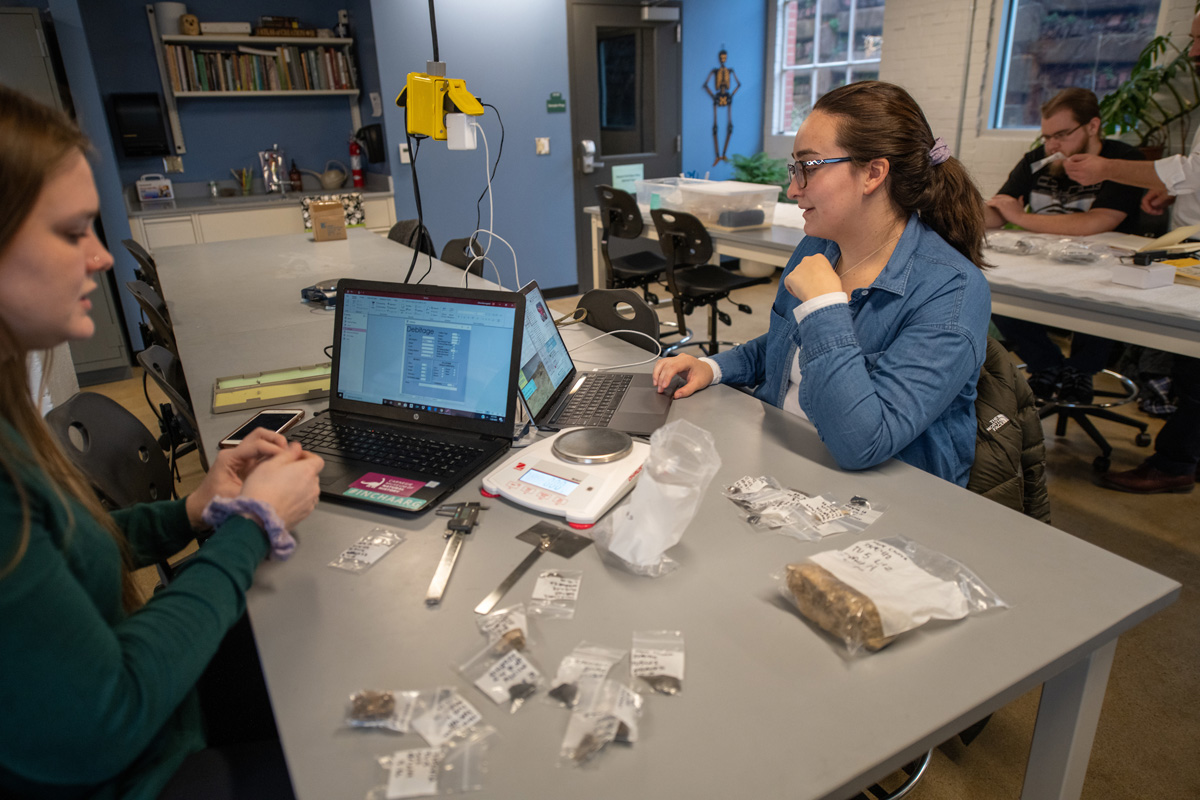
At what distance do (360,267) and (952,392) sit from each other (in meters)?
2.54

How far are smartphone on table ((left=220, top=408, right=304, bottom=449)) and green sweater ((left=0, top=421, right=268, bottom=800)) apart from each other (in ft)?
1.97

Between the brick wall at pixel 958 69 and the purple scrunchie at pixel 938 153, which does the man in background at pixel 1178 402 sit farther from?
the brick wall at pixel 958 69

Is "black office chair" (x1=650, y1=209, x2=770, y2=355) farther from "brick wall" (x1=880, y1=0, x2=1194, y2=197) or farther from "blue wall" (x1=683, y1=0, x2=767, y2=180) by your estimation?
"blue wall" (x1=683, y1=0, x2=767, y2=180)

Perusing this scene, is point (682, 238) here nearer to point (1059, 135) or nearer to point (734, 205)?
point (734, 205)

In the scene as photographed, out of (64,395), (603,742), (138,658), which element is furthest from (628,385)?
(64,395)

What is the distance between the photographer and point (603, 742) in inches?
27.3

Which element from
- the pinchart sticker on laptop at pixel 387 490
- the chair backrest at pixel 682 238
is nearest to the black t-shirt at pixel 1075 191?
the chair backrest at pixel 682 238

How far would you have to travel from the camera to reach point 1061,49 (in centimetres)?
473

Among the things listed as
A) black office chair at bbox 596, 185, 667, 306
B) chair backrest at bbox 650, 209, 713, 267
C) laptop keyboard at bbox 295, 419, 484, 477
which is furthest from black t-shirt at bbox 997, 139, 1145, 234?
laptop keyboard at bbox 295, 419, 484, 477

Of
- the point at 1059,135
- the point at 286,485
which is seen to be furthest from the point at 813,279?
the point at 1059,135

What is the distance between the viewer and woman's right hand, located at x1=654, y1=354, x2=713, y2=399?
1.55 m

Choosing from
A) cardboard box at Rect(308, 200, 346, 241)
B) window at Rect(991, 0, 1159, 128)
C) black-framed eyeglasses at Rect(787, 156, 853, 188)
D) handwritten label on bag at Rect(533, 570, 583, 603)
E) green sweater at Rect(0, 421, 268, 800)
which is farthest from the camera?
window at Rect(991, 0, 1159, 128)

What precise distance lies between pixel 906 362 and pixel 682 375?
0.49 meters

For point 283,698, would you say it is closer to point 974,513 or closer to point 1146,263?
→ point 974,513
